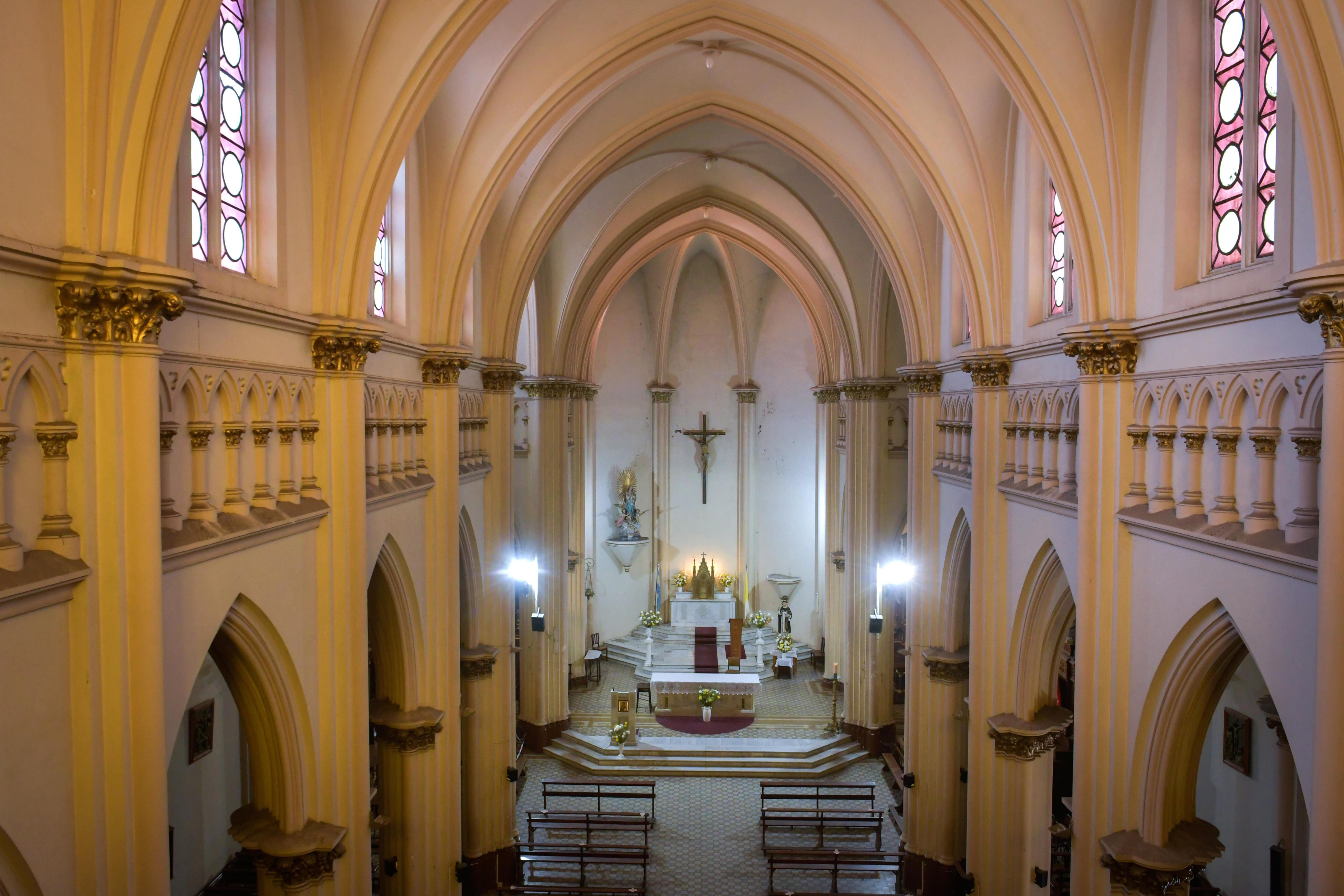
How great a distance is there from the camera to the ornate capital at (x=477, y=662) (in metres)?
16.8

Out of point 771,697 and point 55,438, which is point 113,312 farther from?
point 771,697

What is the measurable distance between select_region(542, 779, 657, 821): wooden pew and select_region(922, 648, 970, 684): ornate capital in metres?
6.26

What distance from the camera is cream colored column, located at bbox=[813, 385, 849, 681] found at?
26625 millimetres

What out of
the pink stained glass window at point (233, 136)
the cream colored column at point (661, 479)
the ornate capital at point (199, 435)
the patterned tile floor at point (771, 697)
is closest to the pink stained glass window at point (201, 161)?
the pink stained glass window at point (233, 136)

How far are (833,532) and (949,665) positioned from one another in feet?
36.0

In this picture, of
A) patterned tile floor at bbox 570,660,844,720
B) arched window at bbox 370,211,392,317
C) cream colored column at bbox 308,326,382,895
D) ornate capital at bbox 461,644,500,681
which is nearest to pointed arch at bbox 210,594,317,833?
cream colored column at bbox 308,326,382,895

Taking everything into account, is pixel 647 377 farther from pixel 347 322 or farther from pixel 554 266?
pixel 347 322

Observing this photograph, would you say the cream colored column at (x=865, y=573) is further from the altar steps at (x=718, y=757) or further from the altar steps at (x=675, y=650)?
the altar steps at (x=675, y=650)

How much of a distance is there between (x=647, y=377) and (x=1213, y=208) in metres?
25.2

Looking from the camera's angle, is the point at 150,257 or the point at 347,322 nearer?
the point at 150,257

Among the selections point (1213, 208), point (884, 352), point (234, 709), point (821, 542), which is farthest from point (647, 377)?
point (1213, 208)

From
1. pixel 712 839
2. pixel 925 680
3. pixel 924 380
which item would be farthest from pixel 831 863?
pixel 924 380

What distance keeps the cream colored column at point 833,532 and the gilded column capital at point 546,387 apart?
7681 millimetres

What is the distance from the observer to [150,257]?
246 inches
